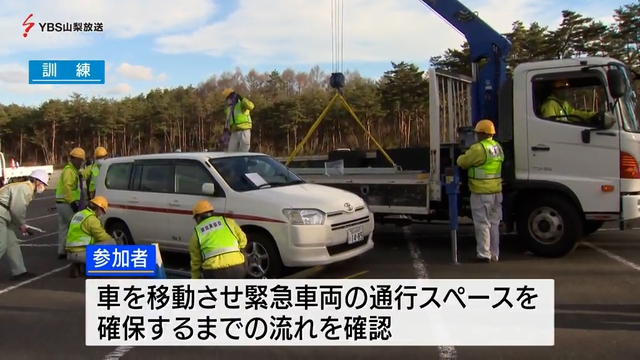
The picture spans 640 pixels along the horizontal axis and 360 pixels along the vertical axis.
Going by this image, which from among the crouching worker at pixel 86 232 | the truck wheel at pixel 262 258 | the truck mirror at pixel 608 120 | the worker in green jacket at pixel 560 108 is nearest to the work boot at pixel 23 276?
the crouching worker at pixel 86 232

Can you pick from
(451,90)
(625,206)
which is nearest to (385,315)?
(625,206)

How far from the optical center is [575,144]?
743 centimetres

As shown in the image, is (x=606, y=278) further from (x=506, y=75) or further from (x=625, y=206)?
(x=506, y=75)

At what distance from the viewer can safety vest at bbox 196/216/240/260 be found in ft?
16.3

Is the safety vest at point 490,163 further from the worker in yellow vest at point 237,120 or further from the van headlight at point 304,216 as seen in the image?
the worker in yellow vest at point 237,120

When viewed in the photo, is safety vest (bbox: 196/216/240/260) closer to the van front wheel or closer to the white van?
the white van

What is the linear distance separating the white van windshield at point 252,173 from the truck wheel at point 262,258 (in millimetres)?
727

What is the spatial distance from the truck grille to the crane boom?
289 cm

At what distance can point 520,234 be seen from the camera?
313 inches

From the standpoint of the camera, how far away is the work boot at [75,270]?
24.2 ft

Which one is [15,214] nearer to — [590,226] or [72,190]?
[72,190]

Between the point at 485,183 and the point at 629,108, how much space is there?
2129 millimetres

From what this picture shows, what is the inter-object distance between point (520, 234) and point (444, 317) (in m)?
3.20

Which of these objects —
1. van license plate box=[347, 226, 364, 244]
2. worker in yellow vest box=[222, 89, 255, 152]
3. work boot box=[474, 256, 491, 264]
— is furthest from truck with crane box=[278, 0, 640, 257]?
worker in yellow vest box=[222, 89, 255, 152]
